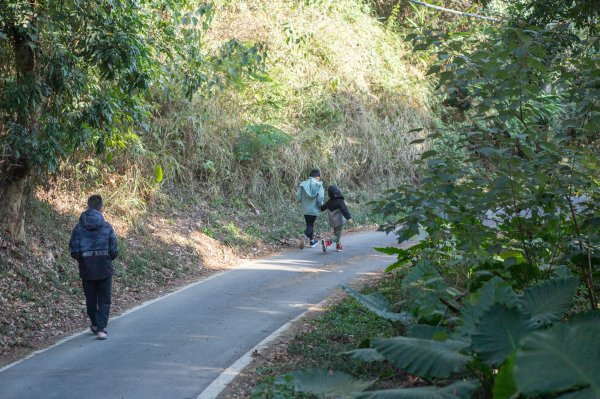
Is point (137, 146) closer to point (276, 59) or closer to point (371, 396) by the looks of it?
point (276, 59)

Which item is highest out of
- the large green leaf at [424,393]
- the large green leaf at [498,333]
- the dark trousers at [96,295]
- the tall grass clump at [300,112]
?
the tall grass clump at [300,112]

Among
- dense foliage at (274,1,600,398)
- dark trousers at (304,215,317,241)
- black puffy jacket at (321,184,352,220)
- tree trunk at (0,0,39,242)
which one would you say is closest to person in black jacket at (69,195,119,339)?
tree trunk at (0,0,39,242)

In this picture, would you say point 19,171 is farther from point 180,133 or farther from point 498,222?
point 498,222

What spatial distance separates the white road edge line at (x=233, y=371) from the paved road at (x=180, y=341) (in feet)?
0.31

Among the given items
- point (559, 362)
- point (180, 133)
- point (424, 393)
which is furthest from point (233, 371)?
point (180, 133)

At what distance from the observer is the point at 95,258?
9.54m

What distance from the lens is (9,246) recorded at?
11.8 metres

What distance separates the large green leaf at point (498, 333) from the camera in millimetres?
4582

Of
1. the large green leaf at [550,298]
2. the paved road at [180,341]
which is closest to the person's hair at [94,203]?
the paved road at [180,341]

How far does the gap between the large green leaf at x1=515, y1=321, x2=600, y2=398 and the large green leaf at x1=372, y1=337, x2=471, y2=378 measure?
127 centimetres

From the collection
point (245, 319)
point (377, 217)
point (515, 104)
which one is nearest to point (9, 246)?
point (245, 319)

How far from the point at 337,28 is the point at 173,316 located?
775 inches

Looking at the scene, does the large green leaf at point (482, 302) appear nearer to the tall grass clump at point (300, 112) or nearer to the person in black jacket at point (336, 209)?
the person in black jacket at point (336, 209)

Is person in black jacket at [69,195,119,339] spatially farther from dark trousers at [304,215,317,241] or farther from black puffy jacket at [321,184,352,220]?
dark trousers at [304,215,317,241]
